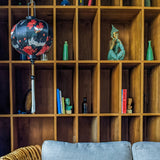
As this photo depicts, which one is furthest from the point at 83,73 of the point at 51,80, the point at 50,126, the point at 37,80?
the point at 50,126

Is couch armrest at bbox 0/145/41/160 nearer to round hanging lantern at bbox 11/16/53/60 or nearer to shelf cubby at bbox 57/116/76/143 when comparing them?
A: shelf cubby at bbox 57/116/76/143

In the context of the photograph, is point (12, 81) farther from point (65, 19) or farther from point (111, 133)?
point (111, 133)

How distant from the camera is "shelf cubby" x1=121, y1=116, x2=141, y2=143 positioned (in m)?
2.12

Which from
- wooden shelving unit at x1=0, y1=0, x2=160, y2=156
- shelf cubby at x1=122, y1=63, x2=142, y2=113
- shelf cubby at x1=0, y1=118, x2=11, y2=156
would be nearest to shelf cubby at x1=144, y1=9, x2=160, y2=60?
wooden shelving unit at x1=0, y1=0, x2=160, y2=156

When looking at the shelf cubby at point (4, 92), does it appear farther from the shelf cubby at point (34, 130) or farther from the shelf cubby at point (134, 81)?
the shelf cubby at point (134, 81)

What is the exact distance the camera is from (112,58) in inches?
85.0

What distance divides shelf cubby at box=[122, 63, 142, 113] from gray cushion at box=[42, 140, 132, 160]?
478mm

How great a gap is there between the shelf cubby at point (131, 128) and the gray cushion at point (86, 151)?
335 millimetres

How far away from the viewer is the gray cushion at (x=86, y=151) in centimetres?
173

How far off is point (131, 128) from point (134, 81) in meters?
0.54

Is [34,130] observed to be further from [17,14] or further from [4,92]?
[17,14]

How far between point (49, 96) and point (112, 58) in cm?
87

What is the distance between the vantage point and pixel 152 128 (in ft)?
7.30

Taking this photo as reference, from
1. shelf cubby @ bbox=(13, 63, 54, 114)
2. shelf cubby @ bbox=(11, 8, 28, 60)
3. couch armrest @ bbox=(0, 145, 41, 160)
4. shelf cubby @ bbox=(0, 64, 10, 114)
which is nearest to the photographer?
couch armrest @ bbox=(0, 145, 41, 160)
